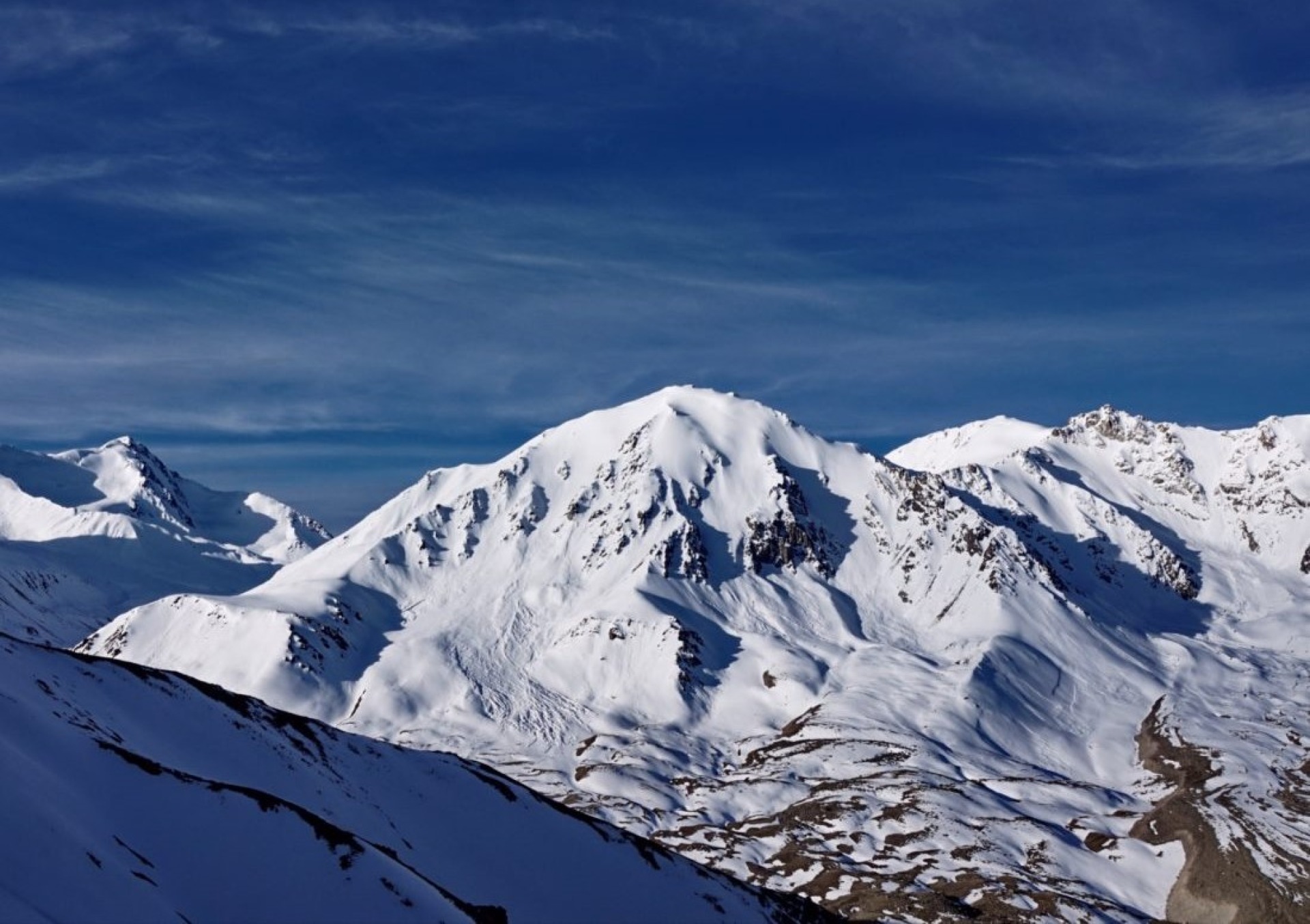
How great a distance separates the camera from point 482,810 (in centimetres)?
15038

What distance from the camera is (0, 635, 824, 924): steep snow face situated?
79.3 meters

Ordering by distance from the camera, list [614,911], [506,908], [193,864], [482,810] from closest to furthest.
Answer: [193,864]
[506,908]
[614,911]
[482,810]

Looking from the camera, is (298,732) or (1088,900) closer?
(298,732)

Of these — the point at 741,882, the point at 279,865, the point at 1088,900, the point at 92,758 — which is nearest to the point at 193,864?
the point at 279,865

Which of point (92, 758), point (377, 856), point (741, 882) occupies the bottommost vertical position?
point (741, 882)

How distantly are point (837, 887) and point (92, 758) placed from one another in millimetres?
127779

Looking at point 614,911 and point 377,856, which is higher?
point 377,856

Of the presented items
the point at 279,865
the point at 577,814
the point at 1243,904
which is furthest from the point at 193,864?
the point at 1243,904

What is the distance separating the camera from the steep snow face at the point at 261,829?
79.3 meters

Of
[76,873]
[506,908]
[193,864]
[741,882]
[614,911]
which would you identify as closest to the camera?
[76,873]

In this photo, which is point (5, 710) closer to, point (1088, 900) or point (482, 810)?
point (482, 810)

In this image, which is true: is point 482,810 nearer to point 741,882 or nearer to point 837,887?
point 741,882

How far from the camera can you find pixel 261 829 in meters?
99.3

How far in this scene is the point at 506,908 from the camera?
13062 cm
